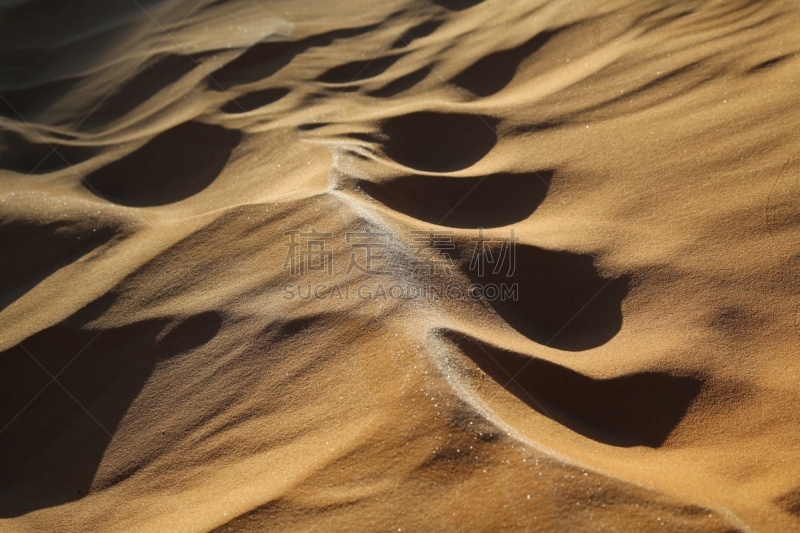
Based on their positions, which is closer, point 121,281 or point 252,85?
point 121,281

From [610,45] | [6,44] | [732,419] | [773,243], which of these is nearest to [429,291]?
[732,419]

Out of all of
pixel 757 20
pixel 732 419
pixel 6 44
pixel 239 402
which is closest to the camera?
pixel 732 419

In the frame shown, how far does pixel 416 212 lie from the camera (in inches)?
82.4

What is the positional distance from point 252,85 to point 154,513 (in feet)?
6.97

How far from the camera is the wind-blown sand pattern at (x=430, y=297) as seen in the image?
1.30m

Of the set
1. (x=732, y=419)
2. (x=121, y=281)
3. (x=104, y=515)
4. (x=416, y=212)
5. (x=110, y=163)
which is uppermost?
(x=110, y=163)

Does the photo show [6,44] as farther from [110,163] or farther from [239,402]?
[239,402]

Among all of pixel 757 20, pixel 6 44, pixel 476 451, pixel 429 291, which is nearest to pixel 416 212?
pixel 429 291

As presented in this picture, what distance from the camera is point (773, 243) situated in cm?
174

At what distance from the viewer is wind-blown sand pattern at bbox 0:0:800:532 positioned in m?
1.30

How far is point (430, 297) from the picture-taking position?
1694 millimetres

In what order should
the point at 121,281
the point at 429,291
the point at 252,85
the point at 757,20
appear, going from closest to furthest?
the point at 429,291
the point at 121,281
the point at 757,20
the point at 252,85

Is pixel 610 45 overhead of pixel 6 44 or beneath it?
beneath

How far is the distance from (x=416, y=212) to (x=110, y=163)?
1.45 m
